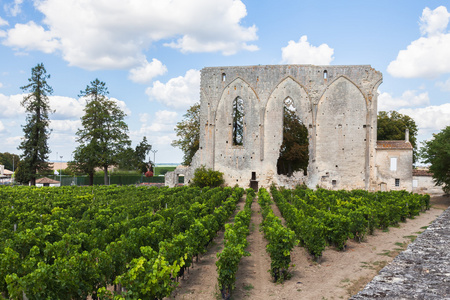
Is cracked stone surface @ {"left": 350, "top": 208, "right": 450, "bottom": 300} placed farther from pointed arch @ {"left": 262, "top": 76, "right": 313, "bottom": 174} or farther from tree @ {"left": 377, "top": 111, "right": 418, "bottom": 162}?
tree @ {"left": 377, "top": 111, "right": 418, "bottom": 162}

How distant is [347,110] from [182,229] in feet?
78.4

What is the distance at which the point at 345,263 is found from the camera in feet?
34.2

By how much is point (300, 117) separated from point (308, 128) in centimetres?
129

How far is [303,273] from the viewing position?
953 centimetres

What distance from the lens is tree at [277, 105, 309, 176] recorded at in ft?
140

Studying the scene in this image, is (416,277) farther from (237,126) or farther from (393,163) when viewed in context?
(237,126)

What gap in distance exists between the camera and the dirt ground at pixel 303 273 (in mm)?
8055

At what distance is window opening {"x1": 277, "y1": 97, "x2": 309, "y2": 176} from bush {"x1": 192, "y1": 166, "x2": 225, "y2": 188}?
1206cm

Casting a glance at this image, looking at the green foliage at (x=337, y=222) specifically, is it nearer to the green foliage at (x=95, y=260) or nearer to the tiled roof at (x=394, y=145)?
the green foliage at (x=95, y=260)

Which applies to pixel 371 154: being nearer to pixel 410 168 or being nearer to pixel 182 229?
pixel 410 168

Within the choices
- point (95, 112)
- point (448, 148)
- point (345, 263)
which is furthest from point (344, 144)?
point (95, 112)

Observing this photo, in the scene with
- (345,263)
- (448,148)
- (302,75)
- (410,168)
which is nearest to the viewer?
(345,263)

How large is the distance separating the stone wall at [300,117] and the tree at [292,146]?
1004cm

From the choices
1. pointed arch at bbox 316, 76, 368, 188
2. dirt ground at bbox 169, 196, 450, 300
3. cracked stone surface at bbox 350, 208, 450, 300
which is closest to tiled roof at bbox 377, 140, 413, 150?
pointed arch at bbox 316, 76, 368, 188
